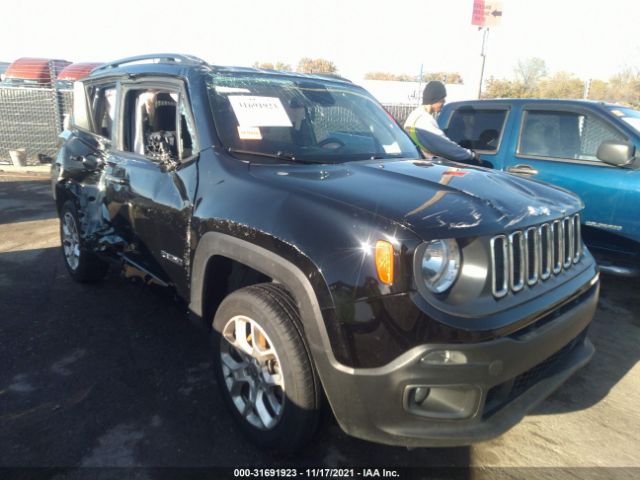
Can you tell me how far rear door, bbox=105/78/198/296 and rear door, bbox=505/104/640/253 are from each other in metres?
3.56

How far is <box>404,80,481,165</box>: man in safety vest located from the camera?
4.64m

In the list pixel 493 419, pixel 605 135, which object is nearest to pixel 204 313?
pixel 493 419

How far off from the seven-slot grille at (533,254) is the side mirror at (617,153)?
207 cm

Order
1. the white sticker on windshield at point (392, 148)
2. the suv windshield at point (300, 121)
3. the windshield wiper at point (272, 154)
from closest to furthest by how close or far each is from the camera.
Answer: the windshield wiper at point (272, 154) → the suv windshield at point (300, 121) → the white sticker on windshield at point (392, 148)

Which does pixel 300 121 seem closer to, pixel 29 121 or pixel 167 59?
pixel 167 59

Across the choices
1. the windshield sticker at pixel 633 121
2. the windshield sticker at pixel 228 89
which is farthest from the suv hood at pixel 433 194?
the windshield sticker at pixel 633 121

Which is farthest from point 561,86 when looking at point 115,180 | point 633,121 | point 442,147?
point 115,180

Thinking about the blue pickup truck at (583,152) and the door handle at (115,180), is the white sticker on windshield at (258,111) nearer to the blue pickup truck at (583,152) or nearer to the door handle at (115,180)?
the door handle at (115,180)

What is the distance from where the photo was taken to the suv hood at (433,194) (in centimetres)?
210

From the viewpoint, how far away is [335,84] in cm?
391

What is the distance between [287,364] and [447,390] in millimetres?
710

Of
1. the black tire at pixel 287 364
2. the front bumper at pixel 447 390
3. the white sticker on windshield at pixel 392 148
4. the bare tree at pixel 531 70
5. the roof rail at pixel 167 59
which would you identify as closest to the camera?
the front bumper at pixel 447 390

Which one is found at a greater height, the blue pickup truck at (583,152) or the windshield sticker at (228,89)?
the windshield sticker at (228,89)

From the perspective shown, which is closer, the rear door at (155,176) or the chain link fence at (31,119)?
the rear door at (155,176)
